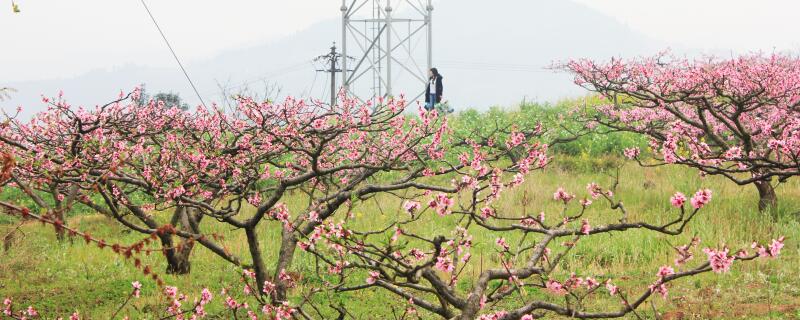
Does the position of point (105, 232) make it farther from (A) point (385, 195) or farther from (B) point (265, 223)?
(A) point (385, 195)

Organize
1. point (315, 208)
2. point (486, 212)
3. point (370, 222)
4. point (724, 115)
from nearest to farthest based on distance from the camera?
point (486, 212), point (315, 208), point (724, 115), point (370, 222)

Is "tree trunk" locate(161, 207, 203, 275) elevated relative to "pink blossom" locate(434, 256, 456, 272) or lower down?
lower down

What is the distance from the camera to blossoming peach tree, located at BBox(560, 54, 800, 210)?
27.1 feet

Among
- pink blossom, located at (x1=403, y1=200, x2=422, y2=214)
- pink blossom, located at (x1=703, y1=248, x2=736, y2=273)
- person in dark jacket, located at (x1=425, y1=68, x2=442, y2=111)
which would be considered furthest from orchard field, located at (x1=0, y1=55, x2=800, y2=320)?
person in dark jacket, located at (x1=425, y1=68, x2=442, y2=111)

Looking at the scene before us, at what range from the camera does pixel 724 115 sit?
10.3 m

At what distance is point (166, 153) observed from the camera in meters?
8.82

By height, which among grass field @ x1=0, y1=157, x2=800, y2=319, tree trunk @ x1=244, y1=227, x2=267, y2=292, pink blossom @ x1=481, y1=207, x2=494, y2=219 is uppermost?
pink blossom @ x1=481, y1=207, x2=494, y2=219

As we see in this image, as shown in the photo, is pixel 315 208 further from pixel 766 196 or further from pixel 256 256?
pixel 766 196

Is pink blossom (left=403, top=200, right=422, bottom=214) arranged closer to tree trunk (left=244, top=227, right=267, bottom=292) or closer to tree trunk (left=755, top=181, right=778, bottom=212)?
tree trunk (left=244, top=227, right=267, bottom=292)

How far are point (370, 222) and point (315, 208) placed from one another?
773 centimetres

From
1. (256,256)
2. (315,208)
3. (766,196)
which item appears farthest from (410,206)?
(766,196)

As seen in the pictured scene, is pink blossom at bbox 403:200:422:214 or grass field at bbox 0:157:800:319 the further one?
grass field at bbox 0:157:800:319

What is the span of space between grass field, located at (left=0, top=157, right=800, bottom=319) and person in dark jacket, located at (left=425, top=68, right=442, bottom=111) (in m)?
8.23

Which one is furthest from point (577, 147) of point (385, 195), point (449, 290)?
point (449, 290)
